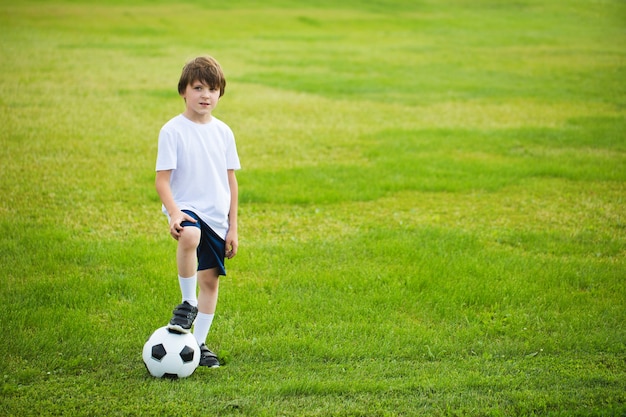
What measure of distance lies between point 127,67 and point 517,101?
1043 cm

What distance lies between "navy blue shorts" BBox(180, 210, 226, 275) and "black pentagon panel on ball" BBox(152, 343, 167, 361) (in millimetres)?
573

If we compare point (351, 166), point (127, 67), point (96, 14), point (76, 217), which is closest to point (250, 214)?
point (76, 217)

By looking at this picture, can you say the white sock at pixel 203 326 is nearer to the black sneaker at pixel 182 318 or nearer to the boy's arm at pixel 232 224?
the black sneaker at pixel 182 318

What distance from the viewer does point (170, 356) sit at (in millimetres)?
4250

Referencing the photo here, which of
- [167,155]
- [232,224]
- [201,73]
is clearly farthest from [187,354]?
[201,73]

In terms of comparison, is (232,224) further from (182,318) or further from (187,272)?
(182,318)

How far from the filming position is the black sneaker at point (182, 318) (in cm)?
430

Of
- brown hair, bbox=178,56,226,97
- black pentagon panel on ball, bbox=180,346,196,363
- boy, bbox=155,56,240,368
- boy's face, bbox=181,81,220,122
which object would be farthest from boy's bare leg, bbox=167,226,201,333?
brown hair, bbox=178,56,226,97

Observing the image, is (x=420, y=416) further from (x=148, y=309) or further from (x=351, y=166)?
(x=351, y=166)

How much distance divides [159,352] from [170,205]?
90 centimetres

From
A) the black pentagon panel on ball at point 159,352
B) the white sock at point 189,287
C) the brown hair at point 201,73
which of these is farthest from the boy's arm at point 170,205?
the black pentagon panel on ball at point 159,352

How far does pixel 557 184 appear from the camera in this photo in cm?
918

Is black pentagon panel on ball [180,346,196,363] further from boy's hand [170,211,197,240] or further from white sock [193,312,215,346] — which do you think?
boy's hand [170,211,197,240]

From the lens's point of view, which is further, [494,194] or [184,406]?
[494,194]
